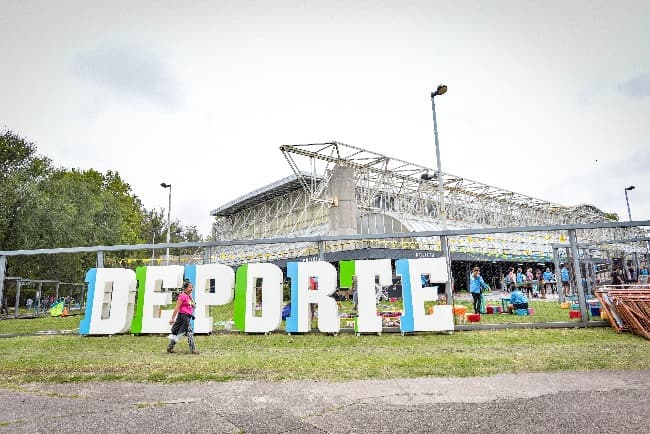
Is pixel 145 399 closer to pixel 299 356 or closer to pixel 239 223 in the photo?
pixel 299 356

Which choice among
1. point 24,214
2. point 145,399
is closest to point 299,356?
point 145,399

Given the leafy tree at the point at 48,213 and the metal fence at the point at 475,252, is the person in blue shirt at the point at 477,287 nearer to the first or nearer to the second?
the metal fence at the point at 475,252

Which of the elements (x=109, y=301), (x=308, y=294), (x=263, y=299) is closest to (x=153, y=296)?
(x=109, y=301)

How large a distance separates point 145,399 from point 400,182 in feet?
130

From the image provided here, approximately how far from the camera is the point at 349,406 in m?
4.62

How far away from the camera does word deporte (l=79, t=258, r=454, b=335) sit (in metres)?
10.1

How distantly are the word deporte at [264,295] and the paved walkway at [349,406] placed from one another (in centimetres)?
433

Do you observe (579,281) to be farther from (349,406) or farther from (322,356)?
(349,406)

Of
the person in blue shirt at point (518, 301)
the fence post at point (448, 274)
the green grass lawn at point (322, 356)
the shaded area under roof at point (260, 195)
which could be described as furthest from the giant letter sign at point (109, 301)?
the shaded area under roof at point (260, 195)

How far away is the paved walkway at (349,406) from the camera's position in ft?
13.1

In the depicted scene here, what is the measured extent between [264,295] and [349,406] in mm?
6123

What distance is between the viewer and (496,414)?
427cm

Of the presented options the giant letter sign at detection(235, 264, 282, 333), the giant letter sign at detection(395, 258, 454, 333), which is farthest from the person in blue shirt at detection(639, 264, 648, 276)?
the giant letter sign at detection(235, 264, 282, 333)

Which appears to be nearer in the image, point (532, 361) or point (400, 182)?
point (532, 361)
